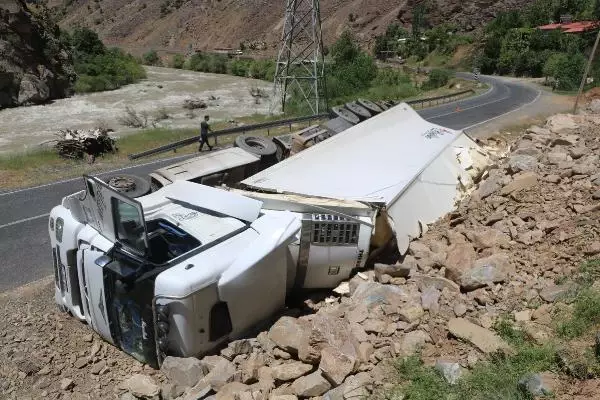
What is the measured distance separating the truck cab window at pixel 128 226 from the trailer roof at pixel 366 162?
252cm

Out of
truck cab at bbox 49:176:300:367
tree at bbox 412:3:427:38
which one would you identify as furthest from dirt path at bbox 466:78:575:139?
tree at bbox 412:3:427:38

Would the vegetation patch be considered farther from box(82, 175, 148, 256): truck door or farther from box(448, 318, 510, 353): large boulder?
box(448, 318, 510, 353): large boulder

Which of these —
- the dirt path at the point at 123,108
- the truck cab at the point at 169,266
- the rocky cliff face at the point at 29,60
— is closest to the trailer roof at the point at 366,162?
the truck cab at the point at 169,266

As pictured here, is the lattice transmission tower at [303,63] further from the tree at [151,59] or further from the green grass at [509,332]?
the tree at [151,59]

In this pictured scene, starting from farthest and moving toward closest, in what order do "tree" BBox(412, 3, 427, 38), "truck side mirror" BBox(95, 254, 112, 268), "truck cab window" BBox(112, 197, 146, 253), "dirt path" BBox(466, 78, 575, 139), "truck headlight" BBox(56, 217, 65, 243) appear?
"tree" BBox(412, 3, 427, 38) < "dirt path" BBox(466, 78, 575, 139) < "truck headlight" BBox(56, 217, 65, 243) < "truck side mirror" BBox(95, 254, 112, 268) < "truck cab window" BBox(112, 197, 146, 253)

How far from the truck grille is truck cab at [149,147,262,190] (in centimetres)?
224

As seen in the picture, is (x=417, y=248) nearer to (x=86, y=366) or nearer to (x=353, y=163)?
(x=353, y=163)

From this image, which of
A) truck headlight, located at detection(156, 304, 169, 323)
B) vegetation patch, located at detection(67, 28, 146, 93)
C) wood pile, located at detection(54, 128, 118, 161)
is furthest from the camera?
vegetation patch, located at detection(67, 28, 146, 93)

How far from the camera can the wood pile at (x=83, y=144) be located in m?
16.3

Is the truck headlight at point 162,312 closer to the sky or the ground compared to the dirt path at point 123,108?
closer to the sky

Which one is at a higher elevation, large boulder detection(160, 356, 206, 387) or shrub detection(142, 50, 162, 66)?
large boulder detection(160, 356, 206, 387)

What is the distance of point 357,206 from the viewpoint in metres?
6.55

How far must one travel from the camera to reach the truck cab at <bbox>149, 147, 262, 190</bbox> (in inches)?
290

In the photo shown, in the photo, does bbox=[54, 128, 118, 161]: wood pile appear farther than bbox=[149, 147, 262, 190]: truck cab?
Yes
